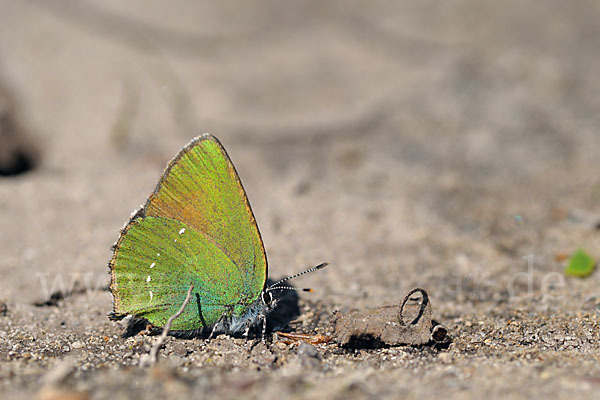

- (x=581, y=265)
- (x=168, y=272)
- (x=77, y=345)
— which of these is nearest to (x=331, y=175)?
(x=581, y=265)

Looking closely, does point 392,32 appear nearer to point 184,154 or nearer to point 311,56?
point 311,56

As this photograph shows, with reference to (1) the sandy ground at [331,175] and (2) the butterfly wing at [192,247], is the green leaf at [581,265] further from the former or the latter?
(2) the butterfly wing at [192,247]

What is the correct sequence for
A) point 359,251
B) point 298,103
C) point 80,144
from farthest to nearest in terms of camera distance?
point 298,103 < point 80,144 < point 359,251

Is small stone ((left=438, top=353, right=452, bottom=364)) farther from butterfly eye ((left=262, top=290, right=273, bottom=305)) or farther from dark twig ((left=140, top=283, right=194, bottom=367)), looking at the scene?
dark twig ((left=140, top=283, right=194, bottom=367))

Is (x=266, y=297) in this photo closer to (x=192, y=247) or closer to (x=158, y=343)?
(x=192, y=247)

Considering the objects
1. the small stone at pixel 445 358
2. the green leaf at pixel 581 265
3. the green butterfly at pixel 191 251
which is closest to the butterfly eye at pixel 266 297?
the green butterfly at pixel 191 251

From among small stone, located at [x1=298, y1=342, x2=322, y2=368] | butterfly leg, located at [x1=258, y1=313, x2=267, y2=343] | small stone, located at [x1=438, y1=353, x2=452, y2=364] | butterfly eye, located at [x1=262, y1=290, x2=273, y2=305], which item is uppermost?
butterfly eye, located at [x1=262, y1=290, x2=273, y2=305]

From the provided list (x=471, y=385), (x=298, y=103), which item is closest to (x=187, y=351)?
(x=471, y=385)

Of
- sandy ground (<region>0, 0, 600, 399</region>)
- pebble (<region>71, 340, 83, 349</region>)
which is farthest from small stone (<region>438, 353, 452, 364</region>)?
pebble (<region>71, 340, 83, 349</region>)
